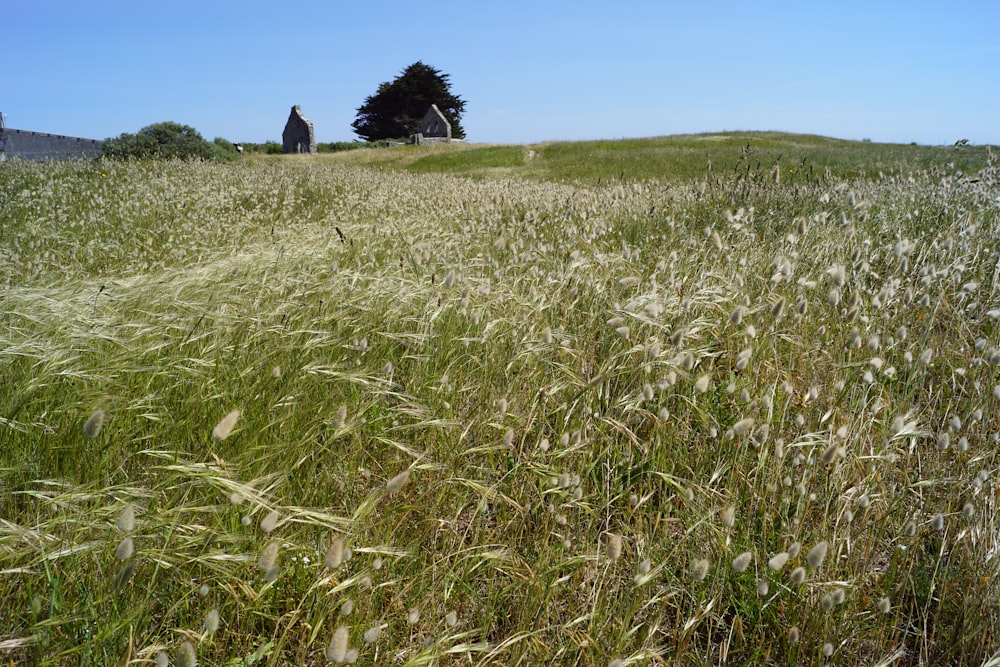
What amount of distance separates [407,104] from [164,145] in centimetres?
4373

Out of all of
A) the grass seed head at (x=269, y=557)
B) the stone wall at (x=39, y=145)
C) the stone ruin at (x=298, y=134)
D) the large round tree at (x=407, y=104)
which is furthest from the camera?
the large round tree at (x=407, y=104)

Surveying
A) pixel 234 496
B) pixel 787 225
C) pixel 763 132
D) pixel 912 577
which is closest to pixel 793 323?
pixel 912 577

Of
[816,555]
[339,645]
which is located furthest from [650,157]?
[339,645]

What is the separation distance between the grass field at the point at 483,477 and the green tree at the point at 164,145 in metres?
17.1

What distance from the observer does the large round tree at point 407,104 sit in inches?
2339

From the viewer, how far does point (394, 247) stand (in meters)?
4.89

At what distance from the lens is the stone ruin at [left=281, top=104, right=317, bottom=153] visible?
4494 centimetres

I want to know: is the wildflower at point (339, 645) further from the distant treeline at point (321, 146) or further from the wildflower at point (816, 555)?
the distant treeline at point (321, 146)

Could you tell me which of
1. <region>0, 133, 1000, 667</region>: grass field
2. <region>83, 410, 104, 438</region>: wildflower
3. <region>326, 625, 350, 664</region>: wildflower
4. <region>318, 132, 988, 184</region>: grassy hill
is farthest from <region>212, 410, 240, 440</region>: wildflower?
<region>318, 132, 988, 184</region>: grassy hill

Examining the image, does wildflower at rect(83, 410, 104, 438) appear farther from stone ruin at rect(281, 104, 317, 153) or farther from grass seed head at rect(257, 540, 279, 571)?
stone ruin at rect(281, 104, 317, 153)

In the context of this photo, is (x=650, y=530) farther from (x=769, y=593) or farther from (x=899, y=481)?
(x=899, y=481)

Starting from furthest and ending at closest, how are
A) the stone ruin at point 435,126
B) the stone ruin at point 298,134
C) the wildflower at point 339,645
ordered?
the stone ruin at point 435,126
the stone ruin at point 298,134
the wildflower at point 339,645

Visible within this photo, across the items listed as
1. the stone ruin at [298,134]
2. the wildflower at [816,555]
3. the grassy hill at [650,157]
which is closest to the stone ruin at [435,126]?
the stone ruin at [298,134]

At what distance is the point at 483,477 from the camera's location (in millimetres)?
2238
